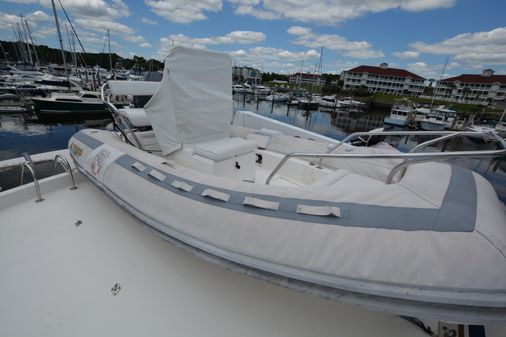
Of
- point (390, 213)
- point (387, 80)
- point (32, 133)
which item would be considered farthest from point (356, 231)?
point (387, 80)

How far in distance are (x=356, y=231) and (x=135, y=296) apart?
4.69 ft

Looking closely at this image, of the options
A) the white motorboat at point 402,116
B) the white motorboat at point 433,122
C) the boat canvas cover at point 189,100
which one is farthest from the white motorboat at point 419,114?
the boat canvas cover at point 189,100

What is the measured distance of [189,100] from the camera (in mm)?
2607

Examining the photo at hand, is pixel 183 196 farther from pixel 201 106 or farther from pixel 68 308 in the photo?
pixel 201 106

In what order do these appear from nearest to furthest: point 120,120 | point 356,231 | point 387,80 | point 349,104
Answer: point 356,231
point 120,120
point 349,104
point 387,80

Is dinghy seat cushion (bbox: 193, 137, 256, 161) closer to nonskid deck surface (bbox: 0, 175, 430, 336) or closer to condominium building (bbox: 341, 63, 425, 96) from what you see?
nonskid deck surface (bbox: 0, 175, 430, 336)

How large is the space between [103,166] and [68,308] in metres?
1.12

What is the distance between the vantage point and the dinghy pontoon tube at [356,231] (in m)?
0.98

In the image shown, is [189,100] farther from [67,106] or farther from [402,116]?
[402,116]

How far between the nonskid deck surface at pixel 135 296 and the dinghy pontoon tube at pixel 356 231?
39 centimetres

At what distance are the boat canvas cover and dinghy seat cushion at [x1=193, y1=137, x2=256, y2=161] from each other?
0.69 feet

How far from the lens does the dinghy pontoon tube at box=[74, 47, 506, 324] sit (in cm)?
98

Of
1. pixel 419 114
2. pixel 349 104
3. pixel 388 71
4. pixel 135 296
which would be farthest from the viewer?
pixel 388 71

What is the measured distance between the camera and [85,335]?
1.32m
